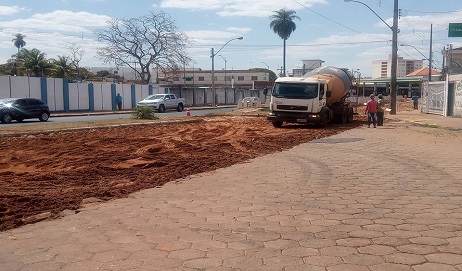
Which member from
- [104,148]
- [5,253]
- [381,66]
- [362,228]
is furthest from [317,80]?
[381,66]

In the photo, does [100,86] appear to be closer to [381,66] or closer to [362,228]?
[362,228]

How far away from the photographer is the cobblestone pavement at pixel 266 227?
187 inches

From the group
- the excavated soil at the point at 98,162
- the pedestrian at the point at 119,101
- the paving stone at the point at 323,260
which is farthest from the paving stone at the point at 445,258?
the pedestrian at the point at 119,101

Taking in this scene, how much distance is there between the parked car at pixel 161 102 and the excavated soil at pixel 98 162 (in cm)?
2055

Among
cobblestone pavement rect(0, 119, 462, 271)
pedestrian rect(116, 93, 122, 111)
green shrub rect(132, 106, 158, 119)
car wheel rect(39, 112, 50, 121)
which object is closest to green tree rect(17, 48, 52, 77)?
pedestrian rect(116, 93, 122, 111)

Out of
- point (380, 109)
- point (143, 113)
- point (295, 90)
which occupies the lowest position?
point (143, 113)

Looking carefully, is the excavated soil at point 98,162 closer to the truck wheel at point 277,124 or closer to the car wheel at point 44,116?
the truck wheel at point 277,124

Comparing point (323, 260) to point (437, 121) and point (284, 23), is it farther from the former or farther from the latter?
point (284, 23)

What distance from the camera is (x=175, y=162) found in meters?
11.3

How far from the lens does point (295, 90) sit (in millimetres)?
21922

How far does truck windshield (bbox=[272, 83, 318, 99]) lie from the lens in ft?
A: 71.3

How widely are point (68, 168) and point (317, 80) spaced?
46.5ft

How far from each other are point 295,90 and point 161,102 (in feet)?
66.6

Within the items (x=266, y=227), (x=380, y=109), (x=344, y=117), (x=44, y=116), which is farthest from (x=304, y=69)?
(x=266, y=227)
